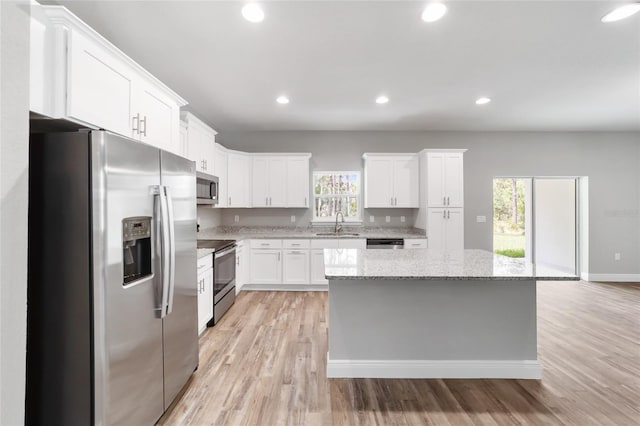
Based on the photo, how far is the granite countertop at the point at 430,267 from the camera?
6.30 feet

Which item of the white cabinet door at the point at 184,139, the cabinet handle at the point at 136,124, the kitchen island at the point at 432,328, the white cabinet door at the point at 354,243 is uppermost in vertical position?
the white cabinet door at the point at 184,139

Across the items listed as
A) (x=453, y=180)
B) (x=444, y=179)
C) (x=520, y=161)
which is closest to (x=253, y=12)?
(x=444, y=179)

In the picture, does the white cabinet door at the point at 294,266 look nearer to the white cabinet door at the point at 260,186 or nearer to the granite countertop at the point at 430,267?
the white cabinet door at the point at 260,186

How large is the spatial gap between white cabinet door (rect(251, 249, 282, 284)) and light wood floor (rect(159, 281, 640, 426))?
144cm

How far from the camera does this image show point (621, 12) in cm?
215

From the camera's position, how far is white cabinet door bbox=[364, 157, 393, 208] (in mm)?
5062

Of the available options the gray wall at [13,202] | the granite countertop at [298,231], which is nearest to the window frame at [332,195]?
the granite countertop at [298,231]

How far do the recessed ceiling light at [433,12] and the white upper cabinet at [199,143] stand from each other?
253 cm

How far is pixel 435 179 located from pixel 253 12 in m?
3.63

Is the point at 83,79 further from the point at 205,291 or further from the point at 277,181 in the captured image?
the point at 277,181

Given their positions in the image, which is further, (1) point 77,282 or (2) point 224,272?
(2) point 224,272

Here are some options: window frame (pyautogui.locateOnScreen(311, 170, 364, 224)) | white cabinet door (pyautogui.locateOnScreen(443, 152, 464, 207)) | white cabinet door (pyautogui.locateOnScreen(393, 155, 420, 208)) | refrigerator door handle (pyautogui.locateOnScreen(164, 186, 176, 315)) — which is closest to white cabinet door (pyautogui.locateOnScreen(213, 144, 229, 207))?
window frame (pyautogui.locateOnScreen(311, 170, 364, 224))

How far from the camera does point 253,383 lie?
2258mm

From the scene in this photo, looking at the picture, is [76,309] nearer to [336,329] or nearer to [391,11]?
[336,329]
